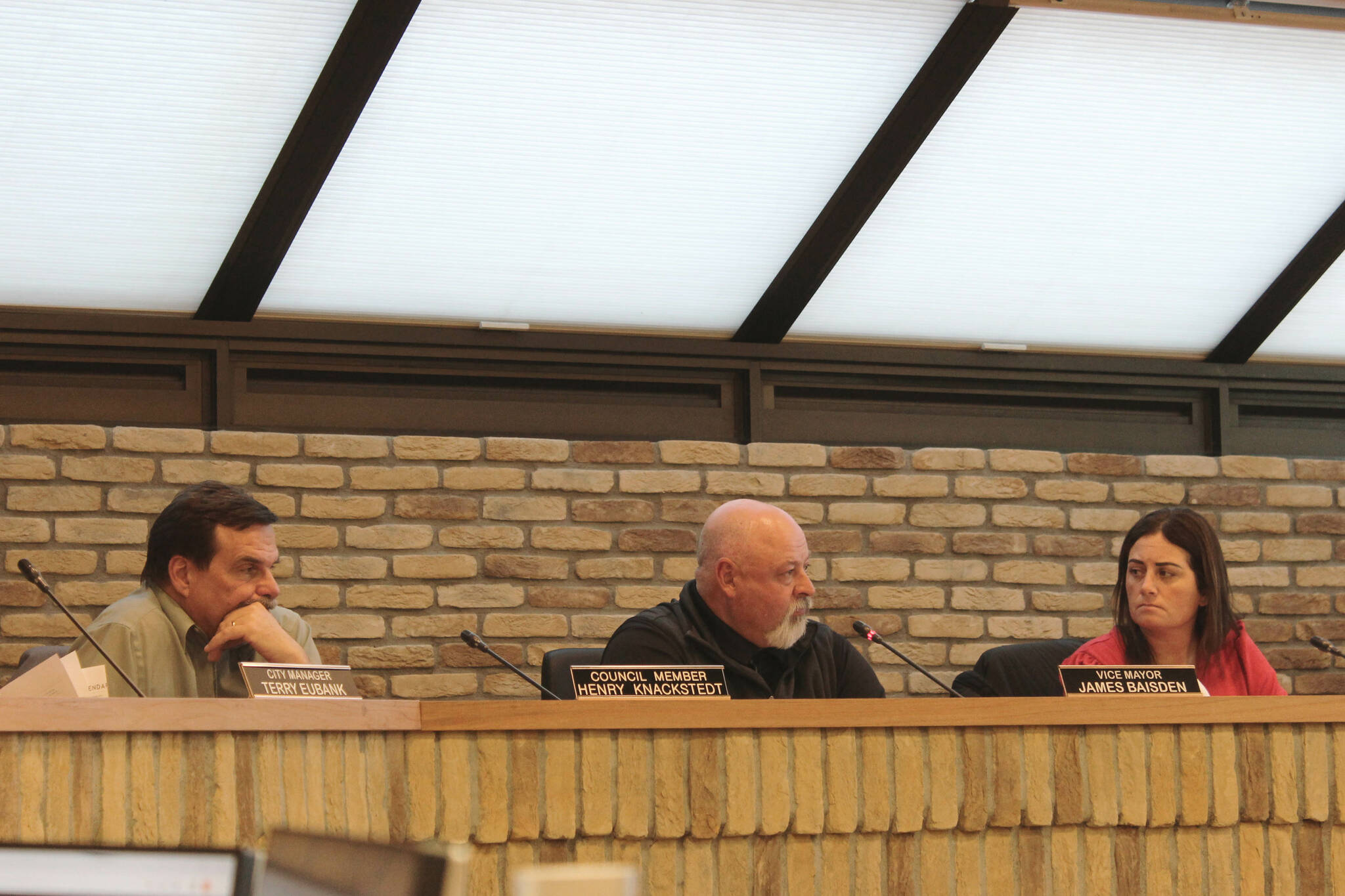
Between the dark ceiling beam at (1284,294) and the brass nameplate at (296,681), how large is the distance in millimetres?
3008

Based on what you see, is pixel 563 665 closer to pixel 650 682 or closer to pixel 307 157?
pixel 650 682

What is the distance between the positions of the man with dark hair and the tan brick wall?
79cm

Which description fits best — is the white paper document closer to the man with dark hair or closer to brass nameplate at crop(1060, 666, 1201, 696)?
the man with dark hair

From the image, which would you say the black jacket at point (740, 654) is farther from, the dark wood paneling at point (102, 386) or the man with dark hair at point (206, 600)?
the dark wood paneling at point (102, 386)

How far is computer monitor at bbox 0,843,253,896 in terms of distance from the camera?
2.02 ft

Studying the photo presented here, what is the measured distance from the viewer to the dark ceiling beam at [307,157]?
2.94m

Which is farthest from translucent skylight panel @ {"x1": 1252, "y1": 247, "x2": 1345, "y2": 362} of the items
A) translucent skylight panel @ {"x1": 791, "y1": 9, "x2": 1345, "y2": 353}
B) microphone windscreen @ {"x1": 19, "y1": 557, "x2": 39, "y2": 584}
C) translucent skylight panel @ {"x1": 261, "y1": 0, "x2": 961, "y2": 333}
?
microphone windscreen @ {"x1": 19, "y1": 557, "x2": 39, "y2": 584}

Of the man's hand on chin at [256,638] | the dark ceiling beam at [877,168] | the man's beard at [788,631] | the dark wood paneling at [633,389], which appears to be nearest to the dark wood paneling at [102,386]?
the dark wood paneling at [633,389]

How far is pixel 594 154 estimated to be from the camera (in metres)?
3.33

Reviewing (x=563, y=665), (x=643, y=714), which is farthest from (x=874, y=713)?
(x=563, y=665)

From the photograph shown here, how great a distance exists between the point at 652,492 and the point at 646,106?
1.04 m

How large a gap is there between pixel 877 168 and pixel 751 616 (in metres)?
1.20

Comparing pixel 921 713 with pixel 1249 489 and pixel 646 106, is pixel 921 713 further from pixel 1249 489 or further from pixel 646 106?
pixel 1249 489

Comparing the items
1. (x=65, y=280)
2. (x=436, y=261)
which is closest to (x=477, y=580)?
(x=436, y=261)
